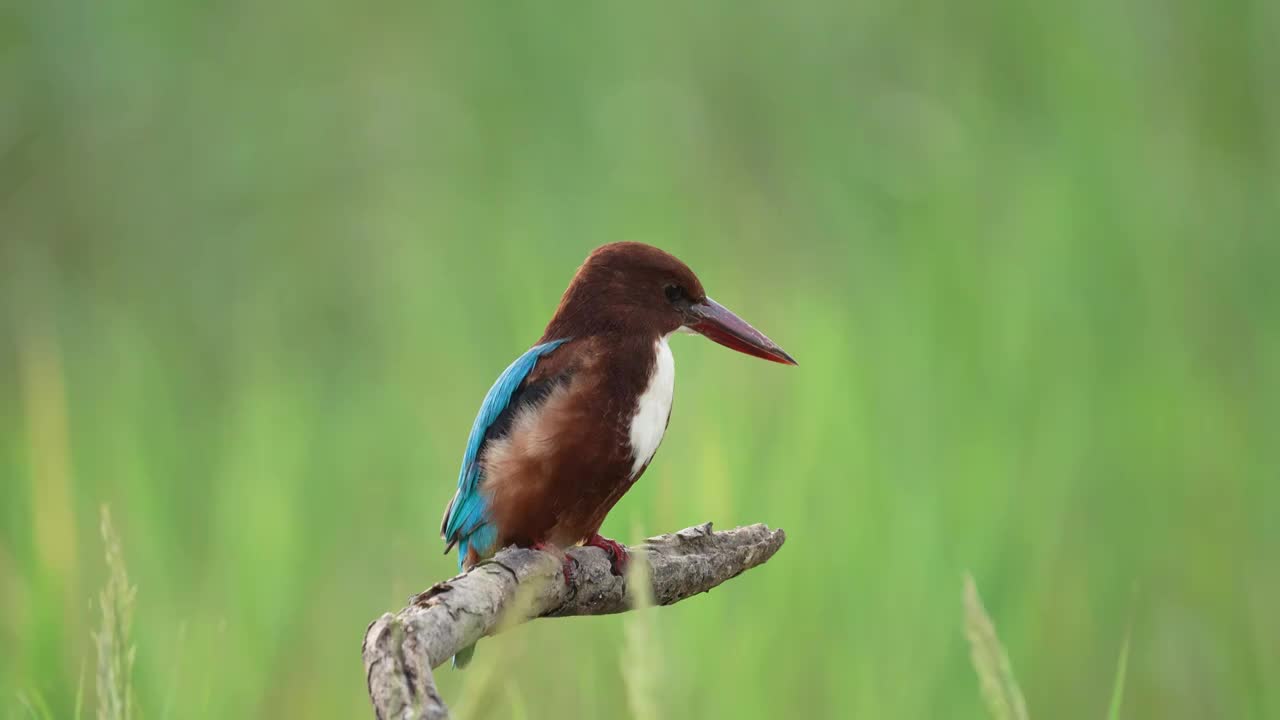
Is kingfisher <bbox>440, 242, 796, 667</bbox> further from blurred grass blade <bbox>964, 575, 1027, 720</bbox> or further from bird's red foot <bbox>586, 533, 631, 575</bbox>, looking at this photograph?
blurred grass blade <bbox>964, 575, 1027, 720</bbox>

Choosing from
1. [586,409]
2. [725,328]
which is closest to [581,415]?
[586,409]

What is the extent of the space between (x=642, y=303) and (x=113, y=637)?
88cm

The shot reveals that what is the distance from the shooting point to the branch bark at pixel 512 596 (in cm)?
94

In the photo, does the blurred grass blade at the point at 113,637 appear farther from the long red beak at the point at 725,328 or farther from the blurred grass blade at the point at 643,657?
Result: the long red beak at the point at 725,328

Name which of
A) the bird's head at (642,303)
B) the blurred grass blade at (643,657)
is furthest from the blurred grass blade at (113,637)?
the bird's head at (642,303)

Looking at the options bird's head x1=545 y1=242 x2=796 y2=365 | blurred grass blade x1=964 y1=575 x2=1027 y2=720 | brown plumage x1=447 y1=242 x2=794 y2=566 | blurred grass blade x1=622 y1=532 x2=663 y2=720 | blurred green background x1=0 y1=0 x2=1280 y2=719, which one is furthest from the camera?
blurred green background x1=0 y1=0 x2=1280 y2=719

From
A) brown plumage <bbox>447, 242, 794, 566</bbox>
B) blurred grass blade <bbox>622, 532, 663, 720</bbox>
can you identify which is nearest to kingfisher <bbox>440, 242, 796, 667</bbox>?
brown plumage <bbox>447, 242, 794, 566</bbox>

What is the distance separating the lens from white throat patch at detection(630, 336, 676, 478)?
1.65 m

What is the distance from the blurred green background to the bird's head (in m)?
0.43

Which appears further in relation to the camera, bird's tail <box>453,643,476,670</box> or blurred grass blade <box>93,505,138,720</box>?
bird's tail <box>453,643,476,670</box>

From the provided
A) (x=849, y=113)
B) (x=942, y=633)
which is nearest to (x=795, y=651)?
(x=942, y=633)

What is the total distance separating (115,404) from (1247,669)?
2498 mm

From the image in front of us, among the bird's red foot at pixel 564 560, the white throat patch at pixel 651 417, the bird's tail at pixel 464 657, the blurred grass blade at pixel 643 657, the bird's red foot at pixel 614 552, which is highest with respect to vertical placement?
the white throat patch at pixel 651 417

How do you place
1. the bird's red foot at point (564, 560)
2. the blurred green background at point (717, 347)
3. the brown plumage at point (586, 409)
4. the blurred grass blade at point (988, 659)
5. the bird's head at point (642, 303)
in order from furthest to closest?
1. the blurred green background at point (717, 347)
2. the bird's head at point (642, 303)
3. the brown plumage at point (586, 409)
4. the bird's red foot at point (564, 560)
5. the blurred grass blade at point (988, 659)
